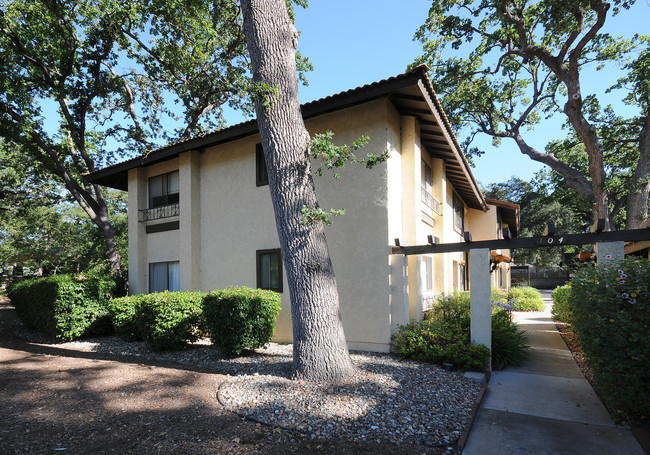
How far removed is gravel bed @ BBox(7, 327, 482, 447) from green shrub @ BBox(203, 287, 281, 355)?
37cm

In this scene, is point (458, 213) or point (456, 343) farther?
point (458, 213)

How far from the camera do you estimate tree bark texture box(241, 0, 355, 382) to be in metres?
5.91

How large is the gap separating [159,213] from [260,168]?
4918 mm

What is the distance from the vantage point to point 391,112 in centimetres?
870

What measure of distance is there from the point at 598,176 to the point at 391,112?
9.71 meters

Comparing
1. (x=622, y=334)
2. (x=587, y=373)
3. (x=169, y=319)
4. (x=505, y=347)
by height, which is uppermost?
(x=622, y=334)

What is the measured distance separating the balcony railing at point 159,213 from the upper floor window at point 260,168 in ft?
12.2

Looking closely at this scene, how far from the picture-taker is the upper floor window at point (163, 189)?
12562 mm

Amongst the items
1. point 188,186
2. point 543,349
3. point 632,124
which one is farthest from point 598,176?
point 188,186

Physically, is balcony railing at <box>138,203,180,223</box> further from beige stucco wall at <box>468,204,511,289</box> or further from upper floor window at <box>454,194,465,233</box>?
beige stucco wall at <box>468,204,511,289</box>

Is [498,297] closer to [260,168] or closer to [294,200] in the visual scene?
[260,168]

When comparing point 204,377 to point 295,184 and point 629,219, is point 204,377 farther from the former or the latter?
point 629,219

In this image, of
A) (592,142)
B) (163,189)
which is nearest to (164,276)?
(163,189)

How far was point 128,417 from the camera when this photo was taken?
15.0 ft
